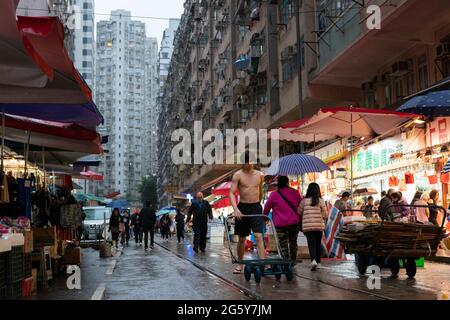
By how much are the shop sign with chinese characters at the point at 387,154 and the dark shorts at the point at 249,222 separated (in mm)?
7771

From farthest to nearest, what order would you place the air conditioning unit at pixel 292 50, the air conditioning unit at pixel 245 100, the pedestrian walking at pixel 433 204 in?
1. the air conditioning unit at pixel 245 100
2. the air conditioning unit at pixel 292 50
3. the pedestrian walking at pixel 433 204

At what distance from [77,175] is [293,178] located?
10125 mm

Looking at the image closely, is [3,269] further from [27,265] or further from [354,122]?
[354,122]

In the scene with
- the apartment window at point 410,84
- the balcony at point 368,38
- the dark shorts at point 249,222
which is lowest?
the dark shorts at point 249,222

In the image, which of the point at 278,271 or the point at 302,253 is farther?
the point at 302,253

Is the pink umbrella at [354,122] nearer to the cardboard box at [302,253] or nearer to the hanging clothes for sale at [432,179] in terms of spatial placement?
the hanging clothes for sale at [432,179]

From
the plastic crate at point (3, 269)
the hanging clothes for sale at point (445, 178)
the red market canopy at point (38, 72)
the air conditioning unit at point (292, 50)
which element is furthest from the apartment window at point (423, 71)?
the plastic crate at point (3, 269)

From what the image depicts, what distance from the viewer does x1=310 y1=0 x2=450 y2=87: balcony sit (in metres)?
16.0

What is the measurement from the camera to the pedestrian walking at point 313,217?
35.2ft

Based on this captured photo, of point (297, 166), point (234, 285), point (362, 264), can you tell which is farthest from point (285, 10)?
point (234, 285)

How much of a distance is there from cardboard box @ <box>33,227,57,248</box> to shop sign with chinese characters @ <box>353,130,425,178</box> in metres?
10.0

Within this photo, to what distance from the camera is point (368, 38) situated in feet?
58.1

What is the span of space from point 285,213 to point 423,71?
10218 millimetres
